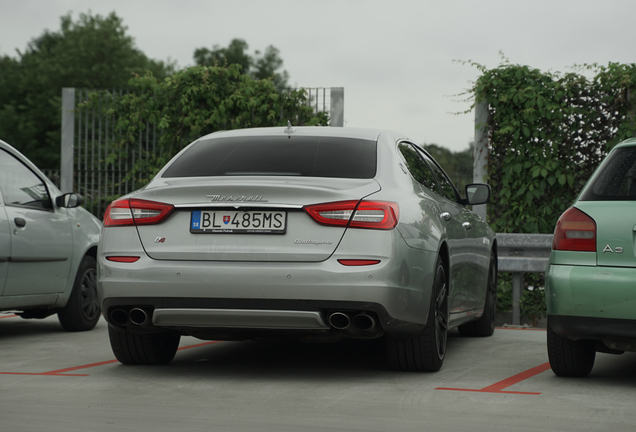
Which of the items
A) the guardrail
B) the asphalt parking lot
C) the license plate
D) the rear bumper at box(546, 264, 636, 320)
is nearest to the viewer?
the asphalt parking lot

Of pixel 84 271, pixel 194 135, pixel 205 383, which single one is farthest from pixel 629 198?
pixel 194 135

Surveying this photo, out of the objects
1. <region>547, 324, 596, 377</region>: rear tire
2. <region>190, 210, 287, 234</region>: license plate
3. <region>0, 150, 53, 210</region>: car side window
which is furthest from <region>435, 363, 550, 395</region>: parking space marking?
<region>0, 150, 53, 210</region>: car side window

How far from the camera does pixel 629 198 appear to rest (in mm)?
4961

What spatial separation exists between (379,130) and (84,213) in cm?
386

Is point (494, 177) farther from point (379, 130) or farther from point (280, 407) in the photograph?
point (280, 407)

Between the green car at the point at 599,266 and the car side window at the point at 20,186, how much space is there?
4619 mm

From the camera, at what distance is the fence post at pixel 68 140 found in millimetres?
13266

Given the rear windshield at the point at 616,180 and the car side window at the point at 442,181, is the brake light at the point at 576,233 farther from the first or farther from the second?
the car side window at the point at 442,181

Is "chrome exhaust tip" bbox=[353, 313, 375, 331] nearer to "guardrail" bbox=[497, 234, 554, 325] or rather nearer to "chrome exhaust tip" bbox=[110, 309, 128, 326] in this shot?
"chrome exhaust tip" bbox=[110, 309, 128, 326]

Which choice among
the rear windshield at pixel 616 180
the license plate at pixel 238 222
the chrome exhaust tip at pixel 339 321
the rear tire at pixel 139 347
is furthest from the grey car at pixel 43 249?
the rear windshield at pixel 616 180

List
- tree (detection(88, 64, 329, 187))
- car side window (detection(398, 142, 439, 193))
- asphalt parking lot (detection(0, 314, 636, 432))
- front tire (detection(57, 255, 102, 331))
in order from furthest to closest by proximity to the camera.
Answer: tree (detection(88, 64, 329, 187)) < front tire (detection(57, 255, 102, 331)) < car side window (detection(398, 142, 439, 193)) < asphalt parking lot (detection(0, 314, 636, 432))

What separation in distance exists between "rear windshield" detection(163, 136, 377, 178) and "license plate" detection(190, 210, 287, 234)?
0.50 meters

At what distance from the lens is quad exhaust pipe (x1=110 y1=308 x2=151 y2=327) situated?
5129 mm

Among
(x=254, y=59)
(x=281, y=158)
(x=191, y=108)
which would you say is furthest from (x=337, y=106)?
(x=254, y=59)
